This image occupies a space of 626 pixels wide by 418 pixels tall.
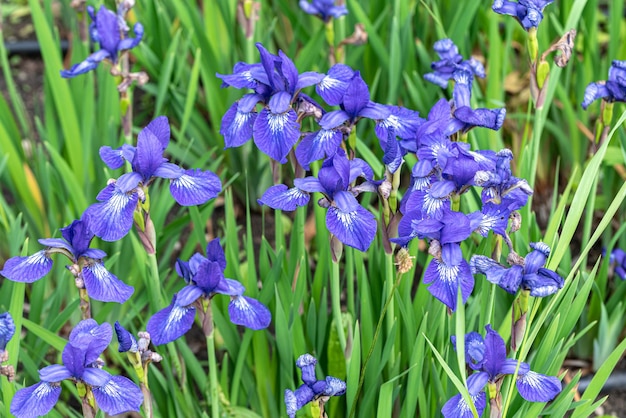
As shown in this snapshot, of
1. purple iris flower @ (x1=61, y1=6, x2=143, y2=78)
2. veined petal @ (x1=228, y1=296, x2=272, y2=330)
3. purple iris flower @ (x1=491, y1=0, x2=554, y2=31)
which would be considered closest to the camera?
veined petal @ (x1=228, y1=296, x2=272, y2=330)

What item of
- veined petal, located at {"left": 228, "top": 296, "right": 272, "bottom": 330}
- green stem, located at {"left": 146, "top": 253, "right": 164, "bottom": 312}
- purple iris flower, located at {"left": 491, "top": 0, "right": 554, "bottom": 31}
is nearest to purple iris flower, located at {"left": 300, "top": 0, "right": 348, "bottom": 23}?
purple iris flower, located at {"left": 491, "top": 0, "right": 554, "bottom": 31}

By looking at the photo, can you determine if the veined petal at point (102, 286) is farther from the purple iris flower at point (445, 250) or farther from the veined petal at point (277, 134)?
A: the purple iris flower at point (445, 250)

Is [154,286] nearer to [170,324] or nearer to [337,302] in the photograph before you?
[170,324]

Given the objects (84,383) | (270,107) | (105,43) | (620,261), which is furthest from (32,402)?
(620,261)

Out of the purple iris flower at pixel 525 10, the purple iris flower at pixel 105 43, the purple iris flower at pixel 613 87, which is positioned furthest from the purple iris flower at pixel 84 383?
the purple iris flower at pixel 613 87

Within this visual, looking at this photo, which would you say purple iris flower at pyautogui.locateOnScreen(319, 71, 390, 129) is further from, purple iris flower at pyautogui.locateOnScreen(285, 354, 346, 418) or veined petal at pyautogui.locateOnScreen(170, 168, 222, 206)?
purple iris flower at pyautogui.locateOnScreen(285, 354, 346, 418)
